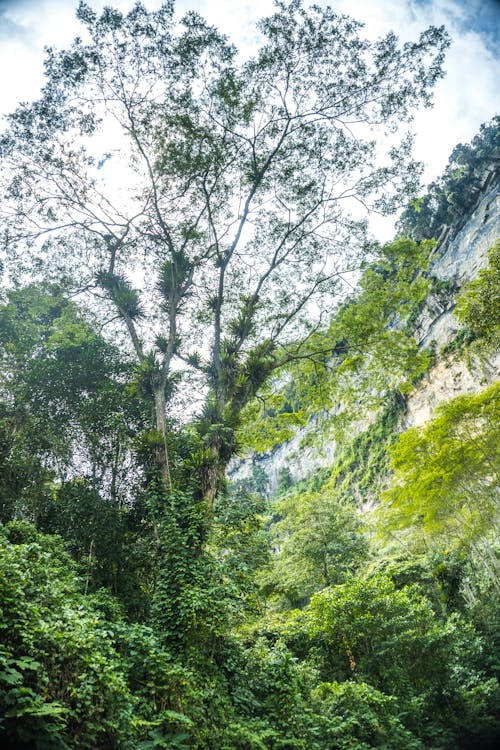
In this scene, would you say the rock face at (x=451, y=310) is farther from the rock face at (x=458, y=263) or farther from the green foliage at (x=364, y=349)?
the green foliage at (x=364, y=349)

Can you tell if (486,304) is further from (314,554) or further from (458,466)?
(314,554)

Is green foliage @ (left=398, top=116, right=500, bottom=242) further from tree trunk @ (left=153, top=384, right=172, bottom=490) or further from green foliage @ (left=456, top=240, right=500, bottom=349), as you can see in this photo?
tree trunk @ (left=153, top=384, right=172, bottom=490)

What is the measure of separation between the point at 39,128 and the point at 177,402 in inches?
289

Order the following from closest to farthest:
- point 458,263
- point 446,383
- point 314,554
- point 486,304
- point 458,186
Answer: point 486,304 → point 314,554 → point 446,383 → point 458,263 → point 458,186

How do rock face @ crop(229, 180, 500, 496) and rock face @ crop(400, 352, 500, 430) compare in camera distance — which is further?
rock face @ crop(229, 180, 500, 496)

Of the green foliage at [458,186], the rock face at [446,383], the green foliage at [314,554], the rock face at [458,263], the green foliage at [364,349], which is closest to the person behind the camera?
the green foliage at [364,349]

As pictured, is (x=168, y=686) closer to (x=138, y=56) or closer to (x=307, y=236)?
(x=307, y=236)

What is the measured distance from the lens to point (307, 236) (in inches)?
404

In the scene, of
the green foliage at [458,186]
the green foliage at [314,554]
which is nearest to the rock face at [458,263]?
the green foliage at [458,186]

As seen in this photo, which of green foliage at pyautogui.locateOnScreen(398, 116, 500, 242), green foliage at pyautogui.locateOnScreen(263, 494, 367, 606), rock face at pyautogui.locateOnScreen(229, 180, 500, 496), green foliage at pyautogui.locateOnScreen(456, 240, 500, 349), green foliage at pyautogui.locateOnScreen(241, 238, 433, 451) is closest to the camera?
green foliage at pyautogui.locateOnScreen(241, 238, 433, 451)

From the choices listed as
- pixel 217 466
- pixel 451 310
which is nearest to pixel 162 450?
pixel 217 466

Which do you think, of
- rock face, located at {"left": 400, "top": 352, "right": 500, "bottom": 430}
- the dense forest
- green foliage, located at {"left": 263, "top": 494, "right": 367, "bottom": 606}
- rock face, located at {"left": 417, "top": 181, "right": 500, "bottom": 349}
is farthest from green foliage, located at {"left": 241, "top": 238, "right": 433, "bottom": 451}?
rock face, located at {"left": 417, "top": 181, "right": 500, "bottom": 349}

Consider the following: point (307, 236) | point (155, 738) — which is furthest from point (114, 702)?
point (307, 236)

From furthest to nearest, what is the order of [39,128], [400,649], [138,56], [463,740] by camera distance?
[39,128] → [138,56] → [400,649] → [463,740]
